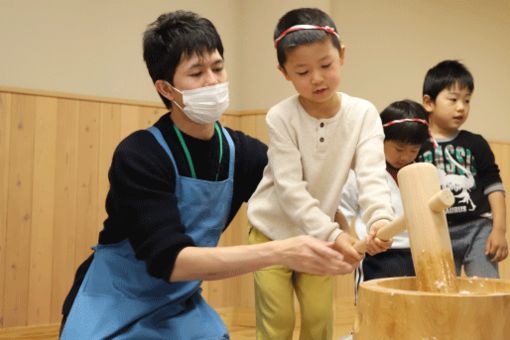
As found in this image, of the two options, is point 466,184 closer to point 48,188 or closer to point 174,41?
point 174,41

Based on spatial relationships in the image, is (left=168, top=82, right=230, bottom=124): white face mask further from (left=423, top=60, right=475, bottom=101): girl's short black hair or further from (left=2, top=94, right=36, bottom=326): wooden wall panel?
(left=2, top=94, right=36, bottom=326): wooden wall panel

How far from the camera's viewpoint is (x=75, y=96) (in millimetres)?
3348

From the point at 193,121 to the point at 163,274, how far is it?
1.51 ft

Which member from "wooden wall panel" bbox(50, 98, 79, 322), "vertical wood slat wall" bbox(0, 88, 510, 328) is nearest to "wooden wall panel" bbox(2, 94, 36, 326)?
"vertical wood slat wall" bbox(0, 88, 510, 328)

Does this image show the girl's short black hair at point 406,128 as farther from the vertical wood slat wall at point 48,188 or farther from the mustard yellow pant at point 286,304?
the vertical wood slat wall at point 48,188

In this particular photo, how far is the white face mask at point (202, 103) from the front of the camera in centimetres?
171

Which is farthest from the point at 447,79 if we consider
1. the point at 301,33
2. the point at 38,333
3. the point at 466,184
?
the point at 38,333

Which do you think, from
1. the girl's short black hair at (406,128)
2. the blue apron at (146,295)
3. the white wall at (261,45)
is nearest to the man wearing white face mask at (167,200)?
the blue apron at (146,295)

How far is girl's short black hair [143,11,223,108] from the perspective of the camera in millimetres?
1683

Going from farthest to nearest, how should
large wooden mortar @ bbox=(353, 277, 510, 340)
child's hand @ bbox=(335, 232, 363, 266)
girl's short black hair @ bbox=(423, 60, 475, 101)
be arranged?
girl's short black hair @ bbox=(423, 60, 475, 101) < child's hand @ bbox=(335, 232, 363, 266) < large wooden mortar @ bbox=(353, 277, 510, 340)

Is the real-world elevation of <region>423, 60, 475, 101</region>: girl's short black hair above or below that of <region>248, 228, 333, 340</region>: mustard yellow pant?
above

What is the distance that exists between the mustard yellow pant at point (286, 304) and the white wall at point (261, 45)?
73.3 inches

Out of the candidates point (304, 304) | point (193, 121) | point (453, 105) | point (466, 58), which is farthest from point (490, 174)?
point (466, 58)

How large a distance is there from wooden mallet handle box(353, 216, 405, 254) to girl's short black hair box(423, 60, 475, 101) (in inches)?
66.4
